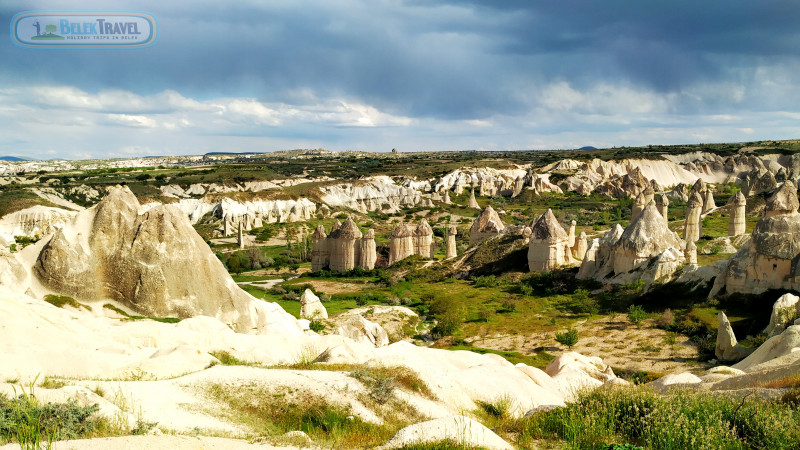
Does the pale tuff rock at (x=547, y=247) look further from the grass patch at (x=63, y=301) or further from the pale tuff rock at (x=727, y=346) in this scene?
the grass patch at (x=63, y=301)

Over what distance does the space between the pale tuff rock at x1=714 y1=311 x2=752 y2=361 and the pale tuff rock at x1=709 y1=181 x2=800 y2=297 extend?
5.91 m

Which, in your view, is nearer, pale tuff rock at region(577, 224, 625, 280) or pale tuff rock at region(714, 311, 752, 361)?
pale tuff rock at region(714, 311, 752, 361)

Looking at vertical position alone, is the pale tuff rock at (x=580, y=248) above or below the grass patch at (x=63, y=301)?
below

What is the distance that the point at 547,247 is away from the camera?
41.7 metres

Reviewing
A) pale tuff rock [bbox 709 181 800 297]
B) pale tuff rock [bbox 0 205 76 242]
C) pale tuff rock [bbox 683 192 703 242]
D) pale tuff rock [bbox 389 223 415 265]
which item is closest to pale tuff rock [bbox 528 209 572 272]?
pale tuff rock [bbox 683 192 703 242]

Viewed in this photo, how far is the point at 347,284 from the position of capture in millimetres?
46688

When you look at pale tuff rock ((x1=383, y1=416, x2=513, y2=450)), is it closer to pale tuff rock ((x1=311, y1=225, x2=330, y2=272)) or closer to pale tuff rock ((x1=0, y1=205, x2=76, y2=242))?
pale tuff rock ((x1=311, y1=225, x2=330, y2=272))

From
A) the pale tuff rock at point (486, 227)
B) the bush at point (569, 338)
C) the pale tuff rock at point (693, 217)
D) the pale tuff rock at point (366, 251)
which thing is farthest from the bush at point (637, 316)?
the pale tuff rock at point (366, 251)

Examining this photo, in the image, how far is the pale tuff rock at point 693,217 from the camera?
4600 cm

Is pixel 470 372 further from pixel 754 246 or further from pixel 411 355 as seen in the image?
pixel 754 246

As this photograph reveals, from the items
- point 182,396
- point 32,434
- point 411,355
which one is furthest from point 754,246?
point 32,434

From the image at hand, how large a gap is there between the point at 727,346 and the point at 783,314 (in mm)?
2566

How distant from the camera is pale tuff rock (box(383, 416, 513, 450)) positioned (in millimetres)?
7309

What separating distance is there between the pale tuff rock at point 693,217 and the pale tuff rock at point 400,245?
2524 centimetres
